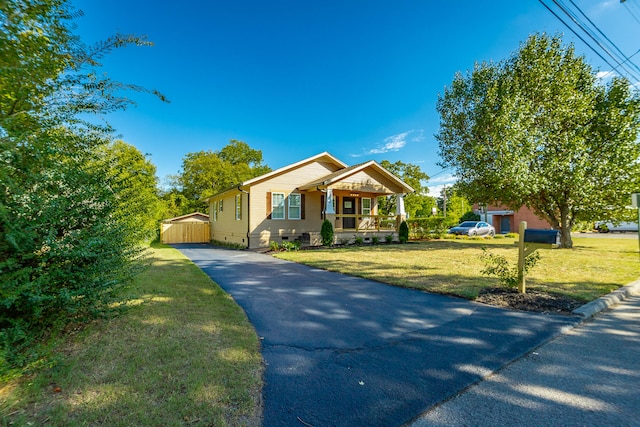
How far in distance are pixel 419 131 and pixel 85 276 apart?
74.2 feet

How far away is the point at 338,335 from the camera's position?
346 centimetres

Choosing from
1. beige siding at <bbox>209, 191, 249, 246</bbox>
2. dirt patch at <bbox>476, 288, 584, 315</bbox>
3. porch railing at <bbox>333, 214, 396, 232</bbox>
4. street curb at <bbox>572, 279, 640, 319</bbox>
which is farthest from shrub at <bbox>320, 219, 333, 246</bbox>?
street curb at <bbox>572, 279, 640, 319</bbox>

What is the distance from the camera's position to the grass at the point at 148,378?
1869mm

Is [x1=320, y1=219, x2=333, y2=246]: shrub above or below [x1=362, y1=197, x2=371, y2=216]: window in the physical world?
below

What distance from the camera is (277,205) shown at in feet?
51.6

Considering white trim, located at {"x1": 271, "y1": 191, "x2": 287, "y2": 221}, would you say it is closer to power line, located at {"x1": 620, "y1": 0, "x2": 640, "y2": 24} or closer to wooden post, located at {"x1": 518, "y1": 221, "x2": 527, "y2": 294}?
wooden post, located at {"x1": 518, "y1": 221, "x2": 527, "y2": 294}

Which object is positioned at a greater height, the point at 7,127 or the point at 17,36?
the point at 17,36

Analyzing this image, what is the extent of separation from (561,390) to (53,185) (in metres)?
4.96

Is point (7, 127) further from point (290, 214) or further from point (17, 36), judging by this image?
point (290, 214)

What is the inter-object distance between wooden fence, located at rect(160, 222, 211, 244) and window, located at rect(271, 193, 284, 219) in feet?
33.6

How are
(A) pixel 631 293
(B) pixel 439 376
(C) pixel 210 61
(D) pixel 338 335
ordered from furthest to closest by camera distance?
(C) pixel 210 61
(A) pixel 631 293
(D) pixel 338 335
(B) pixel 439 376

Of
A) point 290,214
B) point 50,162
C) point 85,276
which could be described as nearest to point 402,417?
point 85,276

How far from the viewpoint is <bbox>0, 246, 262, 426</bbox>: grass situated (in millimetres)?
1869

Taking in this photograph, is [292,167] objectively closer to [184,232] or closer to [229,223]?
[229,223]
